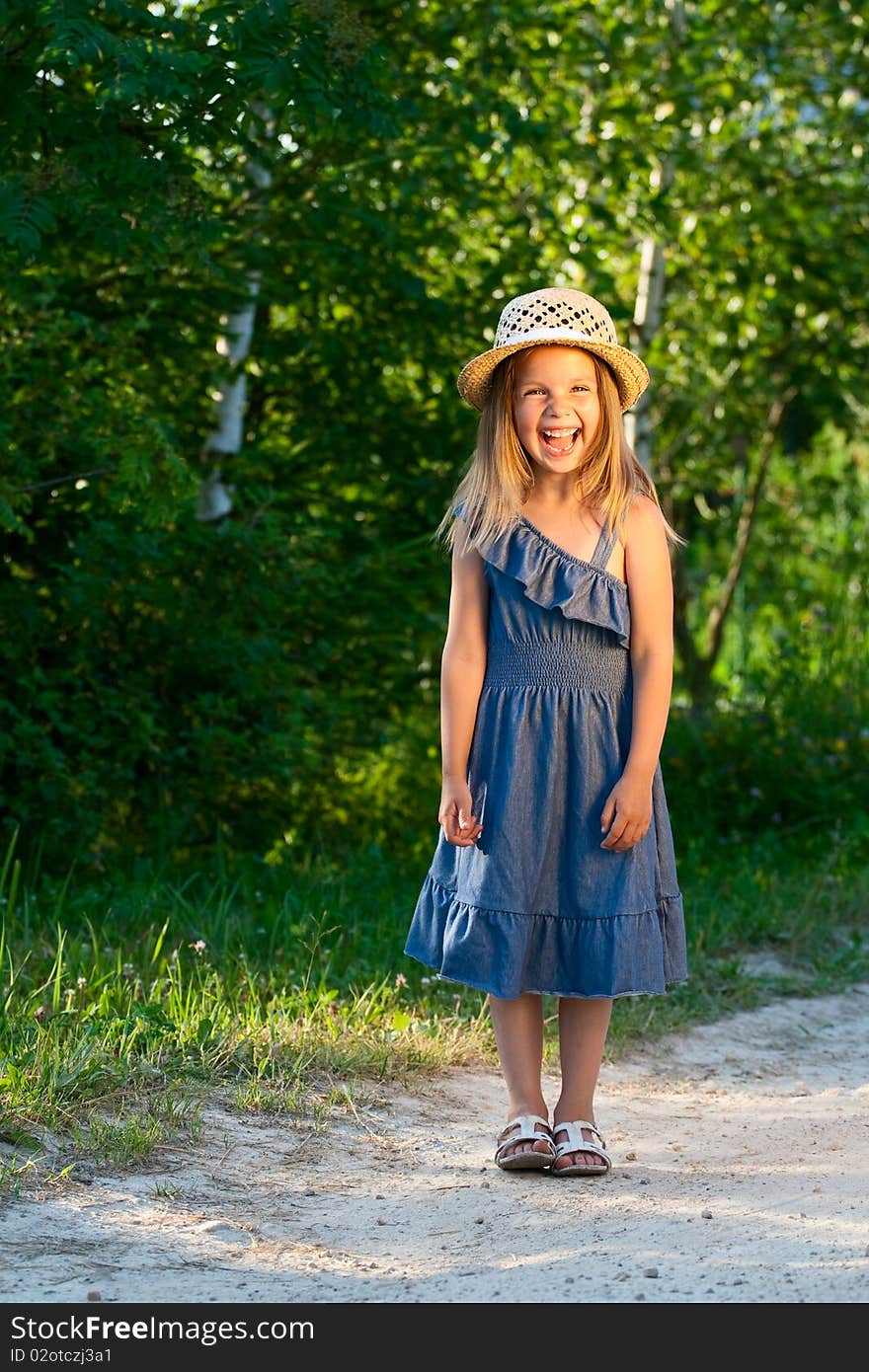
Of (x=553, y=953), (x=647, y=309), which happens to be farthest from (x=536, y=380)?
(x=647, y=309)

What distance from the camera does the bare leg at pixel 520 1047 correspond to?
11.0 ft

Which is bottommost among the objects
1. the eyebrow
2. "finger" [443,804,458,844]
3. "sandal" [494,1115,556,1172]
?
"sandal" [494,1115,556,1172]

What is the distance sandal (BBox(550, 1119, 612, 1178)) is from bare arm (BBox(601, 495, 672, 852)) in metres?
0.60

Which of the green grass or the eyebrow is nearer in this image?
Result: the eyebrow

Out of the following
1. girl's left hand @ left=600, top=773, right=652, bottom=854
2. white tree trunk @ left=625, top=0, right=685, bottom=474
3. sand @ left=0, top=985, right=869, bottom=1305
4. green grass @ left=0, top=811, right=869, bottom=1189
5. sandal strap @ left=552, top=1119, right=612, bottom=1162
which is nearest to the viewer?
sand @ left=0, top=985, right=869, bottom=1305

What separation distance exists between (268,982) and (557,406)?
1.85 m

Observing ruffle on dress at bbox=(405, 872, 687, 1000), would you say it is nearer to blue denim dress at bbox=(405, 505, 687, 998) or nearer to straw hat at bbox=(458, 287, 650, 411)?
blue denim dress at bbox=(405, 505, 687, 998)

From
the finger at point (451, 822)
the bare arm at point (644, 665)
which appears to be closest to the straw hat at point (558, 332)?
the bare arm at point (644, 665)

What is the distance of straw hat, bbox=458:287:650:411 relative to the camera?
10.7 feet

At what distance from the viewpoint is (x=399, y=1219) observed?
120 inches

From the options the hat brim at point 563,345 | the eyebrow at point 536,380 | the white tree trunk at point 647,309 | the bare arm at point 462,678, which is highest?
the white tree trunk at point 647,309

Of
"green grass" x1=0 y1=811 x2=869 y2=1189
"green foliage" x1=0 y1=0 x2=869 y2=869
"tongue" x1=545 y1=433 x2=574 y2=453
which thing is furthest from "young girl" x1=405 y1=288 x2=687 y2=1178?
"green foliage" x1=0 y1=0 x2=869 y2=869

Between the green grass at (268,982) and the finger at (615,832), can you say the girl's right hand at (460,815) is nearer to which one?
the finger at (615,832)

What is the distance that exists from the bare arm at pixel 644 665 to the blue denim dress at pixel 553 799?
0.10ft
